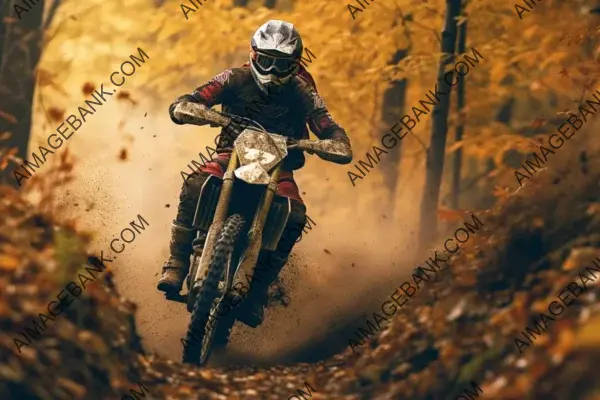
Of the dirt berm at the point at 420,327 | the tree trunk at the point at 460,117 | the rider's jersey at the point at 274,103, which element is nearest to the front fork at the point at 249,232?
the rider's jersey at the point at 274,103

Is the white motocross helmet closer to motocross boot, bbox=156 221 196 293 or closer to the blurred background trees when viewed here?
motocross boot, bbox=156 221 196 293

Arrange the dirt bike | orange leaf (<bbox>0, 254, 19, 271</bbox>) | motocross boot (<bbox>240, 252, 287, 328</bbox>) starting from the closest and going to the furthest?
orange leaf (<bbox>0, 254, 19, 271</bbox>) → the dirt bike → motocross boot (<bbox>240, 252, 287, 328</bbox>)

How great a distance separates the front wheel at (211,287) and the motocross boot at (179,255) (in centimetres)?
71

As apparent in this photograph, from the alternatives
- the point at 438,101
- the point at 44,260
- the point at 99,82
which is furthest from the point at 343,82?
the point at 44,260

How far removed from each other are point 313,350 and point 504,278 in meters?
2.90

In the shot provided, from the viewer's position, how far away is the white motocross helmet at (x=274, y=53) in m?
7.66

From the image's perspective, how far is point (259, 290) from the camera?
7.60 meters

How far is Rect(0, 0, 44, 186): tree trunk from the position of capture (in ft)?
26.6

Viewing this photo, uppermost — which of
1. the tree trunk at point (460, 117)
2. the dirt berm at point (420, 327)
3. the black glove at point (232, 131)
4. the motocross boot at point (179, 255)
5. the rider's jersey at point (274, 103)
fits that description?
the tree trunk at point (460, 117)

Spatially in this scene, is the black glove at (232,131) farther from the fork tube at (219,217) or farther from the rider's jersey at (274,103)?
the fork tube at (219,217)

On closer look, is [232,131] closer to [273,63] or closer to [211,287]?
[273,63]

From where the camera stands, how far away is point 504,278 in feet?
20.4

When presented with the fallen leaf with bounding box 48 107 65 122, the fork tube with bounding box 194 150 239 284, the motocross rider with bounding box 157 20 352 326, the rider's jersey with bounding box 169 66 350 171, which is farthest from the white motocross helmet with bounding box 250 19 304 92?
the fallen leaf with bounding box 48 107 65 122

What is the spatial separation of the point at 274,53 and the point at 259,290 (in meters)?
2.05
